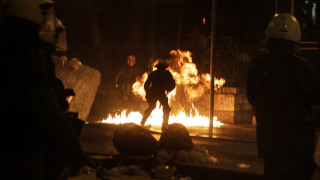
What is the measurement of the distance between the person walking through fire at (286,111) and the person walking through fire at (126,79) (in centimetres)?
1302

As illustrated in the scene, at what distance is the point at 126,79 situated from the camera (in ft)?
57.9

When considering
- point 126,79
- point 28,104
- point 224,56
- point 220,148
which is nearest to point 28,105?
point 28,104

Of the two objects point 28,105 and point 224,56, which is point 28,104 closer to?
point 28,105

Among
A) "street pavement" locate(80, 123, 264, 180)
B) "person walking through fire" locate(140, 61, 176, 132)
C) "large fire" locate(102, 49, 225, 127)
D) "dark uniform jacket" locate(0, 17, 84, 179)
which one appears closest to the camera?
"dark uniform jacket" locate(0, 17, 84, 179)

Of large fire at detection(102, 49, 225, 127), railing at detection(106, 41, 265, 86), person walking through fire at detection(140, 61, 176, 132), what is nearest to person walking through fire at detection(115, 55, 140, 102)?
large fire at detection(102, 49, 225, 127)

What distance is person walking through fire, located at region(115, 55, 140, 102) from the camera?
689 inches

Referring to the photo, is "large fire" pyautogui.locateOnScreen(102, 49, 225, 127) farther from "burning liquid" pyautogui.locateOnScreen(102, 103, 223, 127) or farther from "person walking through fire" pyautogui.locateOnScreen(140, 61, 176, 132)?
"person walking through fire" pyautogui.locateOnScreen(140, 61, 176, 132)

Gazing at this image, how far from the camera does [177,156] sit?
7.54 metres

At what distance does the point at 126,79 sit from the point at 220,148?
23.8 feet

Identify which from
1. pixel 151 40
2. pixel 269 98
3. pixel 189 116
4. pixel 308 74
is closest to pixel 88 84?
pixel 269 98

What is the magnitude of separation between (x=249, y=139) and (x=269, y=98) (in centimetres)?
909

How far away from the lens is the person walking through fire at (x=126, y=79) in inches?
689

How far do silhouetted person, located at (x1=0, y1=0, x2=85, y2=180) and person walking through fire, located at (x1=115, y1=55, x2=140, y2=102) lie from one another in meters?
14.1

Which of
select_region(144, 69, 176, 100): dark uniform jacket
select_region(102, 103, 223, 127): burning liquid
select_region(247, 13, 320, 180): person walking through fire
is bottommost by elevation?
select_region(102, 103, 223, 127): burning liquid
